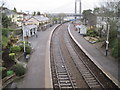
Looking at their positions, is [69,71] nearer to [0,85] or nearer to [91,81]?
[91,81]

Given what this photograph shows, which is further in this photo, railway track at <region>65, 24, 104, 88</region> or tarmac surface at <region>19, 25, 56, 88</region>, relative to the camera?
railway track at <region>65, 24, 104, 88</region>

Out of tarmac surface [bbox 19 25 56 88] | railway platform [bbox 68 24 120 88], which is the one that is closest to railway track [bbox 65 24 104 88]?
railway platform [bbox 68 24 120 88]

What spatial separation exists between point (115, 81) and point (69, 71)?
3691mm

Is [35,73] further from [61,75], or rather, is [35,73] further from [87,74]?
[87,74]

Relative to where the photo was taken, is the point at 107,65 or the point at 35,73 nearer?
the point at 35,73

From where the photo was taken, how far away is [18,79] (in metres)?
10.9

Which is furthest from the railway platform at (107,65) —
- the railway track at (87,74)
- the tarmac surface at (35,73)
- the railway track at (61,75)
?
the tarmac surface at (35,73)

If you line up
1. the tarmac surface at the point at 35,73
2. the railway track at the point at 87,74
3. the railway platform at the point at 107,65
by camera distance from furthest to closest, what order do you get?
the railway platform at the point at 107,65 → the railway track at the point at 87,74 → the tarmac surface at the point at 35,73

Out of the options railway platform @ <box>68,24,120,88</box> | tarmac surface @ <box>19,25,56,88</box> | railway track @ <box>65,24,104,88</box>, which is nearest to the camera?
tarmac surface @ <box>19,25,56,88</box>

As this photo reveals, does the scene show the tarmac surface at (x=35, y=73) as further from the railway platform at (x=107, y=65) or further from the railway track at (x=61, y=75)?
the railway platform at (x=107, y=65)

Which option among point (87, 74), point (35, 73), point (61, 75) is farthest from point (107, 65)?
point (35, 73)

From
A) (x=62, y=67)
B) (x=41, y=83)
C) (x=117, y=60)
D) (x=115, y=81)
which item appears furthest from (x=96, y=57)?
(x=41, y=83)

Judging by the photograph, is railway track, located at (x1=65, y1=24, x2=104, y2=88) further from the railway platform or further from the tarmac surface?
the tarmac surface

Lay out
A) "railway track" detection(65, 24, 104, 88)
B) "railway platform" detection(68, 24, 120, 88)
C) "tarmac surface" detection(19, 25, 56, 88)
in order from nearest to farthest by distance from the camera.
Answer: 1. "tarmac surface" detection(19, 25, 56, 88)
2. "railway track" detection(65, 24, 104, 88)
3. "railway platform" detection(68, 24, 120, 88)
